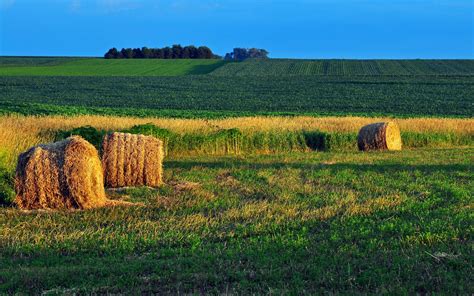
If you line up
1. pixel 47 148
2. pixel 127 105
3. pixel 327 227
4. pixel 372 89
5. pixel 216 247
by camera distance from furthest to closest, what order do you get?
pixel 372 89, pixel 127 105, pixel 47 148, pixel 327 227, pixel 216 247

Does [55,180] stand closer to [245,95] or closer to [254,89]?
[245,95]

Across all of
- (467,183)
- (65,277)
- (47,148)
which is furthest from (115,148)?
(467,183)


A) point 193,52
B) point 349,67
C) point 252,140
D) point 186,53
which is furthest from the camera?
point 193,52

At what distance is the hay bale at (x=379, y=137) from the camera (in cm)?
2286

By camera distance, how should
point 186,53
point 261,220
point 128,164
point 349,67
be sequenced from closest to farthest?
1. point 261,220
2. point 128,164
3. point 349,67
4. point 186,53

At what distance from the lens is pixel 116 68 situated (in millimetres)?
90125

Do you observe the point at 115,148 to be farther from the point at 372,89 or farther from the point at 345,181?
the point at 372,89

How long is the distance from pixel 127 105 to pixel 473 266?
136 ft

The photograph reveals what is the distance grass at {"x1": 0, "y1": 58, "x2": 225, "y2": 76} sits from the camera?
83.1 metres

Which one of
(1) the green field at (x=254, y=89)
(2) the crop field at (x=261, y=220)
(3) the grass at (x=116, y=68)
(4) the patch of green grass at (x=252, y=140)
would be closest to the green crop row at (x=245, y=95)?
(1) the green field at (x=254, y=89)

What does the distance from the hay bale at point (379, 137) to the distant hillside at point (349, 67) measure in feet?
176

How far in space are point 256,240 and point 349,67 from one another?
79.1 meters

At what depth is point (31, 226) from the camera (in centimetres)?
948

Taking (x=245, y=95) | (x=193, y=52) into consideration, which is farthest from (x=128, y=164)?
(x=193, y=52)
